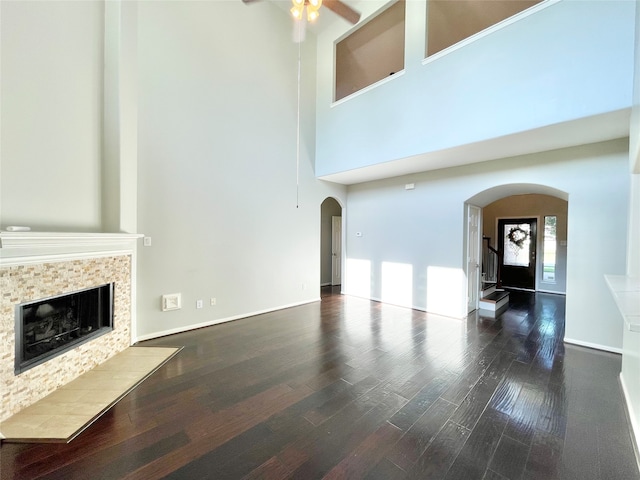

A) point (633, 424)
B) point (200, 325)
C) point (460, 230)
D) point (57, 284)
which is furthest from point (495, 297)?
point (57, 284)

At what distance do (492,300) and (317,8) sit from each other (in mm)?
5549

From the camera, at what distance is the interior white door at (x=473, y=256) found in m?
4.78

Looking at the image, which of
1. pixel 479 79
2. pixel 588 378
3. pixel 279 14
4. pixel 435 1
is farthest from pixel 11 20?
pixel 588 378

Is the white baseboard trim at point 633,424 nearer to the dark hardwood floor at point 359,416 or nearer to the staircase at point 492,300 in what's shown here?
the dark hardwood floor at point 359,416

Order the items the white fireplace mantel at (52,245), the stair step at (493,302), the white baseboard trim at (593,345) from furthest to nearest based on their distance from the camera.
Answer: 1. the stair step at (493,302)
2. the white baseboard trim at (593,345)
3. the white fireplace mantel at (52,245)

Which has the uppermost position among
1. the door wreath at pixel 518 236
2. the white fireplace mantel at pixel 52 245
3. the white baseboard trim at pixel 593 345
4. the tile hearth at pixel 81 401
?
the door wreath at pixel 518 236

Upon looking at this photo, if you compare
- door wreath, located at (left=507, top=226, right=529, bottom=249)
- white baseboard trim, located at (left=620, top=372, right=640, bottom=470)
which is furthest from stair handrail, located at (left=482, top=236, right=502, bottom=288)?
white baseboard trim, located at (left=620, top=372, right=640, bottom=470)

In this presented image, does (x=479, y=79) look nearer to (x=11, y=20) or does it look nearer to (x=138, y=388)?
(x=11, y=20)

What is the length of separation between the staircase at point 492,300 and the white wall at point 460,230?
0.94m

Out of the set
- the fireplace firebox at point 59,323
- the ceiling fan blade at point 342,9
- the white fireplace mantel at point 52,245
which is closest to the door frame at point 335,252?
the ceiling fan blade at point 342,9

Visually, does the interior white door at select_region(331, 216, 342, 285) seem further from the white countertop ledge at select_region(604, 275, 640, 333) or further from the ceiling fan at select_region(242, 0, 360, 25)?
the white countertop ledge at select_region(604, 275, 640, 333)

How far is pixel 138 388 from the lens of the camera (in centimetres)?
246

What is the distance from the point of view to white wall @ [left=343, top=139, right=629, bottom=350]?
329 cm

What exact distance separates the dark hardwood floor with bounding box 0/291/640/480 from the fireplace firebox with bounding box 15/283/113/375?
80 centimetres
